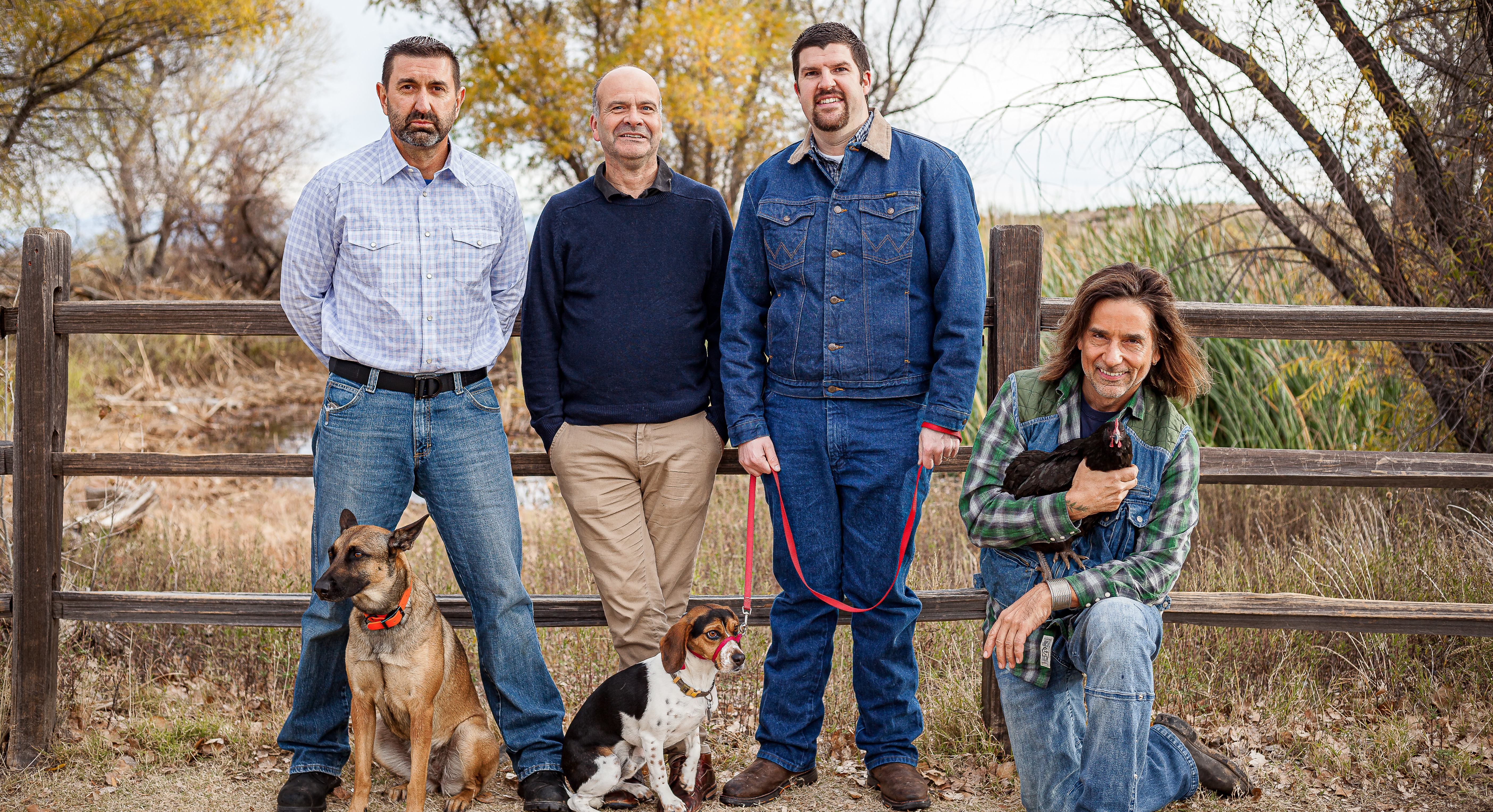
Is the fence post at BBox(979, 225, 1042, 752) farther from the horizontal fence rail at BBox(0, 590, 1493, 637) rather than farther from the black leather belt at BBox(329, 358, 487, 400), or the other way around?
the black leather belt at BBox(329, 358, 487, 400)

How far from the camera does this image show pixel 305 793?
369cm

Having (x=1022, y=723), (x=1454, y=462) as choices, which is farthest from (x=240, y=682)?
(x=1454, y=462)

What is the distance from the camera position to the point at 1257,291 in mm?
8008

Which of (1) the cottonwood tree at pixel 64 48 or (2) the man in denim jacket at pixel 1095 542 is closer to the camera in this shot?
(2) the man in denim jacket at pixel 1095 542

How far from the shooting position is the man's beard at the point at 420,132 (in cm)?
359

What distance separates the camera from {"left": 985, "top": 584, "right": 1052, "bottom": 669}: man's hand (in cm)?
308

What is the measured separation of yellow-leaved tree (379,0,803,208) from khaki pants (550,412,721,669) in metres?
11.6

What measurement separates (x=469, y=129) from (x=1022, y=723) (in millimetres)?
15781

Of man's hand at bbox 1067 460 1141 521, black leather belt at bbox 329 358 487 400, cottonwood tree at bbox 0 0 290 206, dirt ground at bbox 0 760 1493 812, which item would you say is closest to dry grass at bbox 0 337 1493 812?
dirt ground at bbox 0 760 1493 812

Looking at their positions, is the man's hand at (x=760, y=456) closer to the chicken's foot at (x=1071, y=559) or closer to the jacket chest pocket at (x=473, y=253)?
the chicken's foot at (x=1071, y=559)

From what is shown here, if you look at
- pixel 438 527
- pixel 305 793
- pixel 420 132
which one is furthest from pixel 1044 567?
pixel 305 793

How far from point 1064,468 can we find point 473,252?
211 cm

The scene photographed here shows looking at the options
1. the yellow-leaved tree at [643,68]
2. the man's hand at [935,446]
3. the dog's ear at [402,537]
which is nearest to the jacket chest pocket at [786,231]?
the man's hand at [935,446]

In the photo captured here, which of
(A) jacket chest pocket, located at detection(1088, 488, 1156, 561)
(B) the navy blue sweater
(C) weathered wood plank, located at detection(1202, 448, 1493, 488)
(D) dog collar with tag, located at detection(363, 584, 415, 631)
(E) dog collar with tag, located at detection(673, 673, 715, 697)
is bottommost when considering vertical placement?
(E) dog collar with tag, located at detection(673, 673, 715, 697)
